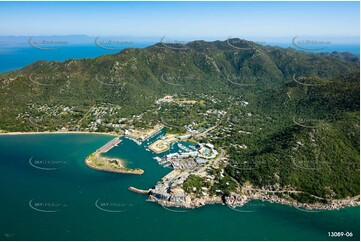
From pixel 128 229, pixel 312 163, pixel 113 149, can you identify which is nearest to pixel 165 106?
pixel 113 149

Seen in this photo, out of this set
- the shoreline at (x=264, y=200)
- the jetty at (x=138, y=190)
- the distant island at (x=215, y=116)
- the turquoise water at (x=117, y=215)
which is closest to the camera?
the turquoise water at (x=117, y=215)

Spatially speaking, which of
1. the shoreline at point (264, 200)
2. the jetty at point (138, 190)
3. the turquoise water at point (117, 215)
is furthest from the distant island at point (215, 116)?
the turquoise water at point (117, 215)

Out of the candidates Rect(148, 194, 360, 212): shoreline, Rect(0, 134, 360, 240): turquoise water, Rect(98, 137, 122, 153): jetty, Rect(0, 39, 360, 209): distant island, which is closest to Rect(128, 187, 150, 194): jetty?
Rect(0, 134, 360, 240): turquoise water

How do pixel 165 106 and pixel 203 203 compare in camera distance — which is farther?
pixel 165 106

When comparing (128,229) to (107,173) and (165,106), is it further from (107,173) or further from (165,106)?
(165,106)

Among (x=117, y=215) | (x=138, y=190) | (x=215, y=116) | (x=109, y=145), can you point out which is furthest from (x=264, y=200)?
(x=215, y=116)

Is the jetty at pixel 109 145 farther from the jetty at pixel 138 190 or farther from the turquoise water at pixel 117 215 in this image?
the jetty at pixel 138 190
